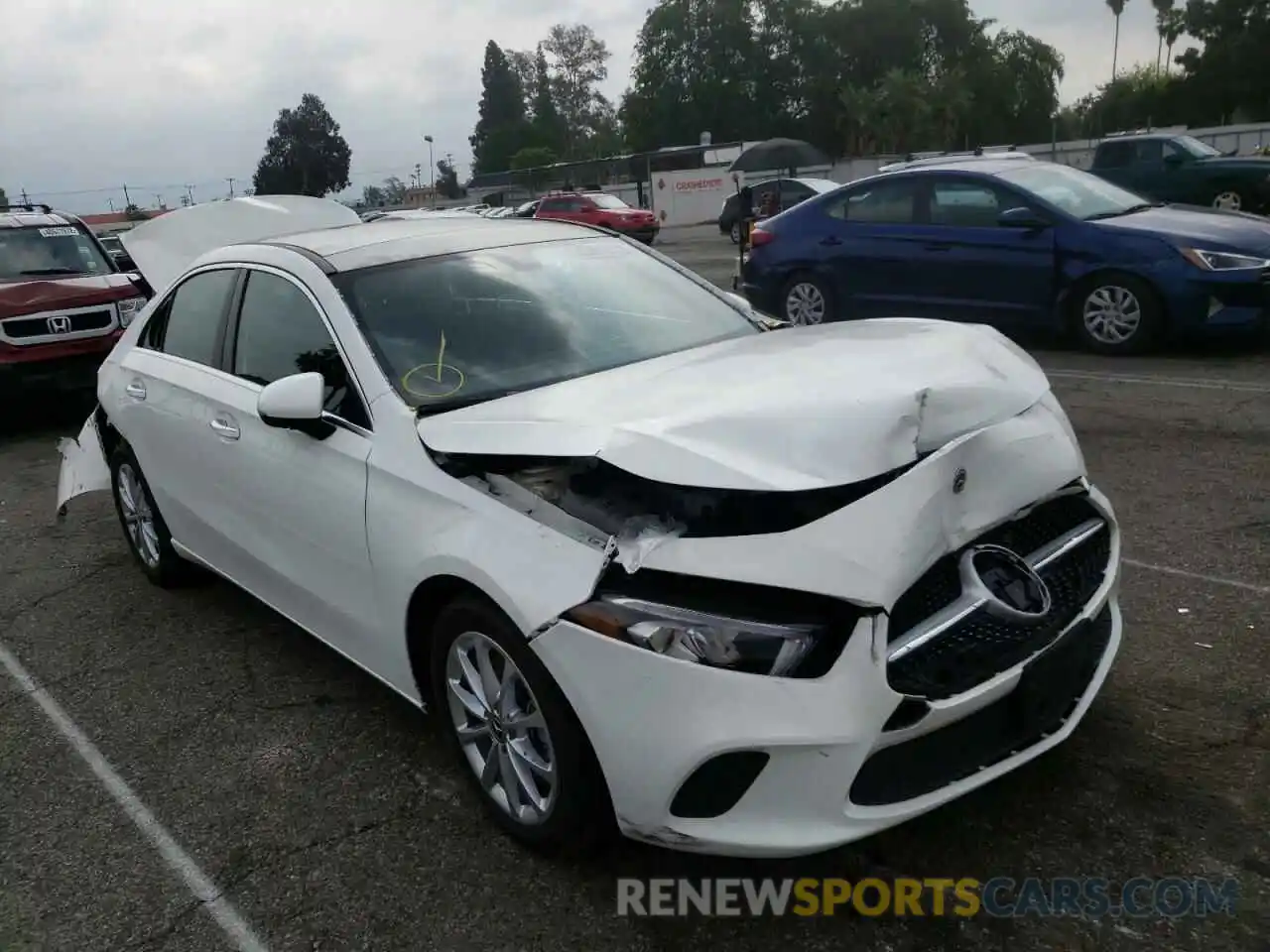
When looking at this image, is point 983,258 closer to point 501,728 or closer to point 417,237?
point 417,237

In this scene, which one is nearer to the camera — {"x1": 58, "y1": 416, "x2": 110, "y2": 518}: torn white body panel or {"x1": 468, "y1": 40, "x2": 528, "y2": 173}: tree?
{"x1": 58, "y1": 416, "x2": 110, "y2": 518}: torn white body panel

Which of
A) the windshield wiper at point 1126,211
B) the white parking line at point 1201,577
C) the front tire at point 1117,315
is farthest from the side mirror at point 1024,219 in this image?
the white parking line at point 1201,577

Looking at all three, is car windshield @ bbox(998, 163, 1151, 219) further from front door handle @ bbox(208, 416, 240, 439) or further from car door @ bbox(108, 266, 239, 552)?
front door handle @ bbox(208, 416, 240, 439)

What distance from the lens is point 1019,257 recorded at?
880cm

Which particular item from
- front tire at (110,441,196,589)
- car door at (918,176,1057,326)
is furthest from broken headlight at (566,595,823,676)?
car door at (918,176,1057,326)

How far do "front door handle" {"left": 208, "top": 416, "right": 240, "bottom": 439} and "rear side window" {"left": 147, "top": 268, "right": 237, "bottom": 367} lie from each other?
0.30m

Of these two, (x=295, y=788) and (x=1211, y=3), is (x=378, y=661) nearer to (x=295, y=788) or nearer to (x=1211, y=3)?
(x=295, y=788)

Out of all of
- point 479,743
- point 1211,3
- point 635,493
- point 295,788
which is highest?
point 1211,3

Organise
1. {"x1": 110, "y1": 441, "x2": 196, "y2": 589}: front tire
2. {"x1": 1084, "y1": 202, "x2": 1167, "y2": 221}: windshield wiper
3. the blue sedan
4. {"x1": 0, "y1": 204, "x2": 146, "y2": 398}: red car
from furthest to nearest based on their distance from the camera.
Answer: {"x1": 0, "y1": 204, "x2": 146, "y2": 398}: red car → {"x1": 1084, "y1": 202, "x2": 1167, "y2": 221}: windshield wiper → the blue sedan → {"x1": 110, "y1": 441, "x2": 196, "y2": 589}: front tire

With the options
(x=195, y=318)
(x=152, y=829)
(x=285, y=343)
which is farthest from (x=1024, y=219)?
(x=152, y=829)

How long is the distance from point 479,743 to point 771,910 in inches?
35.5

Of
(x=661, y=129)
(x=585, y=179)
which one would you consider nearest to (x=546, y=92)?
(x=661, y=129)

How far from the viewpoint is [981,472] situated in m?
2.62

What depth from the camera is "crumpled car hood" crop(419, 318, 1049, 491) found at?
2465mm
